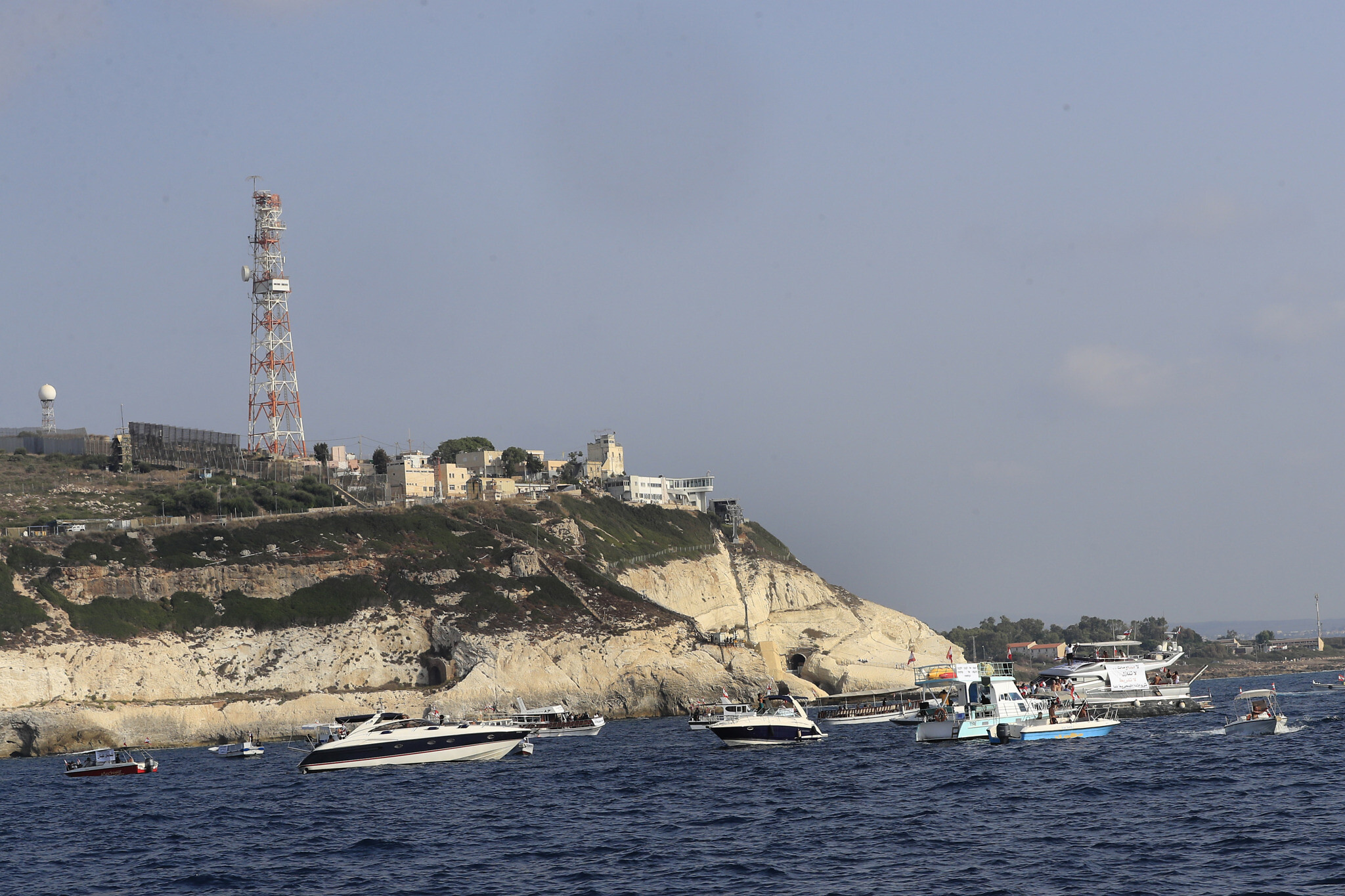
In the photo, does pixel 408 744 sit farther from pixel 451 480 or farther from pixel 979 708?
pixel 451 480

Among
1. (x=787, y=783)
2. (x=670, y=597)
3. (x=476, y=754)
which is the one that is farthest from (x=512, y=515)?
(x=787, y=783)

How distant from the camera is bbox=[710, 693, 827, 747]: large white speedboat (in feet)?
274

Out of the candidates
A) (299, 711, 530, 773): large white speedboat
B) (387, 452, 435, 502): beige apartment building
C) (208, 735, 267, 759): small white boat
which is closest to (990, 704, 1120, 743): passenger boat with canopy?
(299, 711, 530, 773): large white speedboat

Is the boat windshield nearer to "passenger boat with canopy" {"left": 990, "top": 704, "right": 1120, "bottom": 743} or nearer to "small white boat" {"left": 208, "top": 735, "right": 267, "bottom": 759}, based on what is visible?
"small white boat" {"left": 208, "top": 735, "right": 267, "bottom": 759}

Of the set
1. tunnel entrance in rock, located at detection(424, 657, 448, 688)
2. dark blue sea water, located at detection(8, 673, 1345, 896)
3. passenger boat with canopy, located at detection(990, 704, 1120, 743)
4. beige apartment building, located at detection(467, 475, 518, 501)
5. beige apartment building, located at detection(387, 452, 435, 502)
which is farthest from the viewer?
beige apartment building, located at detection(387, 452, 435, 502)

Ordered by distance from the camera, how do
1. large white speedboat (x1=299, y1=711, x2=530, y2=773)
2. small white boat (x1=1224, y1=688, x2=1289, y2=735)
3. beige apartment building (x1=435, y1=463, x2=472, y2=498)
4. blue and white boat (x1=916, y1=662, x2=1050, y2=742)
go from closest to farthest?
1. large white speedboat (x1=299, y1=711, x2=530, y2=773)
2. blue and white boat (x1=916, y1=662, x2=1050, y2=742)
3. small white boat (x1=1224, y1=688, x2=1289, y2=735)
4. beige apartment building (x1=435, y1=463, x2=472, y2=498)

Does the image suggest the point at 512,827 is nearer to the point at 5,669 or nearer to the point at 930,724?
the point at 930,724

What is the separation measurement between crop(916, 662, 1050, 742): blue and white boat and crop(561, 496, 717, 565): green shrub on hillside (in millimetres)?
76602

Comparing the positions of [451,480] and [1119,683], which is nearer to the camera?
[1119,683]

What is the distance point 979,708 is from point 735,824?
3398cm

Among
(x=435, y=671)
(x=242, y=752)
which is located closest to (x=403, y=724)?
(x=242, y=752)

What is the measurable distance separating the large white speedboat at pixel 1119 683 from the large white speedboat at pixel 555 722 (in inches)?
1477

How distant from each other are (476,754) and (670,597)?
8033cm

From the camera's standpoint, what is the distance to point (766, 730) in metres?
84.4
